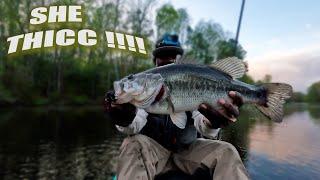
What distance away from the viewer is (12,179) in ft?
51.0

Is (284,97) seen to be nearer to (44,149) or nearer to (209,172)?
(209,172)

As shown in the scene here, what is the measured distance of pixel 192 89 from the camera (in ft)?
16.4

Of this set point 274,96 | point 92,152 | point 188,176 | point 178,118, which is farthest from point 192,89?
point 92,152

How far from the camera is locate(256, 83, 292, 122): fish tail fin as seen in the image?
5.21 metres

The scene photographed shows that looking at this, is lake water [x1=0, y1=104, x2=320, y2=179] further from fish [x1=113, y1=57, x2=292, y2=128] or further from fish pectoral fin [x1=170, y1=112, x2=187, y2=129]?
fish pectoral fin [x1=170, y1=112, x2=187, y2=129]

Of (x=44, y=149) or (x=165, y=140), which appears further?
(x=44, y=149)

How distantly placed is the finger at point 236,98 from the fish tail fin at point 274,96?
239 mm

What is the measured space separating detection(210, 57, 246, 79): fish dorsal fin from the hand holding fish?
31 centimetres

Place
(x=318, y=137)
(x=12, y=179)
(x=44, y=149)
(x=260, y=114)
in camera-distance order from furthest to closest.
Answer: (x=318, y=137)
(x=44, y=149)
(x=12, y=179)
(x=260, y=114)

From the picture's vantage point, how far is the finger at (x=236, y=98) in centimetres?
516

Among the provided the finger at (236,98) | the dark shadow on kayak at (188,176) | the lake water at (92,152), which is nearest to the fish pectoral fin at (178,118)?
the finger at (236,98)

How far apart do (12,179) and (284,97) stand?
12635mm

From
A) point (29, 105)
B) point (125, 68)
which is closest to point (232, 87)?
point (29, 105)

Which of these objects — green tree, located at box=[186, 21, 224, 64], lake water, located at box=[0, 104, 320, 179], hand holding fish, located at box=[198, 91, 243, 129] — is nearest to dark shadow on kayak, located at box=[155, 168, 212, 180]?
hand holding fish, located at box=[198, 91, 243, 129]
